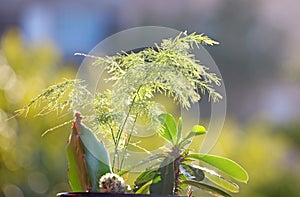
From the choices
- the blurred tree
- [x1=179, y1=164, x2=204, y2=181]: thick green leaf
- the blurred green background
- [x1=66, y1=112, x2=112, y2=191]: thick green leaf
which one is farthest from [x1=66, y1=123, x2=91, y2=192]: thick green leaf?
the blurred green background

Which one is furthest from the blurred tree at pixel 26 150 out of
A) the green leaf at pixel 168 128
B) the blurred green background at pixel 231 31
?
the blurred green background at pixel 231 31

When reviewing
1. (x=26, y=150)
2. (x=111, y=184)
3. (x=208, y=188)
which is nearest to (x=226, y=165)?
(x=208, y=188)

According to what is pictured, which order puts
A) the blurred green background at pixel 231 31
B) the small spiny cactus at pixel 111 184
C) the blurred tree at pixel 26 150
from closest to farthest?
the small spiny cactus at pixel 111 184 < the blurred tree at pixel 26 150 < the blurred green background at pixel 231 31

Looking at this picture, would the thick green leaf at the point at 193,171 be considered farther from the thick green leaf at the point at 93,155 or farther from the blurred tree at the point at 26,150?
the blurred tree at the point at 26,150

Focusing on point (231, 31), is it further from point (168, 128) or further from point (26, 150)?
point (168, 128)

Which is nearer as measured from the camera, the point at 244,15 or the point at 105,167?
the point at 105,167

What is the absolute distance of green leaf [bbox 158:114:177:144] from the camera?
0.81 meters

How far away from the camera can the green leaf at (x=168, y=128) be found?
813mm

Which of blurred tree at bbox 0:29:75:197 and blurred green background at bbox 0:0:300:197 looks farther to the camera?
blurred green background at bbox 0:0:300:197

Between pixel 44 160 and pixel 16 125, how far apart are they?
19 centimetres

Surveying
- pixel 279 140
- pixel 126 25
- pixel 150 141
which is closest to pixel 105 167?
pixel 150 141

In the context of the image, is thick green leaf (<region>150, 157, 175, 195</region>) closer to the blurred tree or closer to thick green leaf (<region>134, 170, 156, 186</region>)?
thick green leaf (<region>134, 170, 156, 186</region>)

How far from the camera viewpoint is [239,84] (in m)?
7.86

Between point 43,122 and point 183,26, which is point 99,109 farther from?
point 183,26
